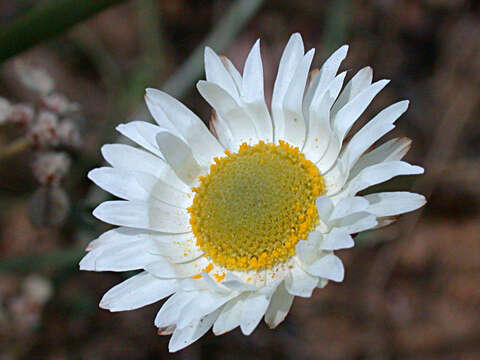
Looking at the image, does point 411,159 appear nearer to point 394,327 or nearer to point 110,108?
point 394,327

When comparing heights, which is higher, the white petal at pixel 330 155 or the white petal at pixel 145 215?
the white petal at pixel 145 215

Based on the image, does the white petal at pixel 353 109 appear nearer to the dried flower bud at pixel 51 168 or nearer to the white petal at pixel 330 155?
the white petal at pixel 330 155

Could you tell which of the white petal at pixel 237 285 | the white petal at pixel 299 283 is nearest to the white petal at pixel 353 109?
the white petal at pixel 299 283

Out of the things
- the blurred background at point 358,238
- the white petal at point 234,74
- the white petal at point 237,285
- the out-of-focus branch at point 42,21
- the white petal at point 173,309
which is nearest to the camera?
the white petal at point 237,285

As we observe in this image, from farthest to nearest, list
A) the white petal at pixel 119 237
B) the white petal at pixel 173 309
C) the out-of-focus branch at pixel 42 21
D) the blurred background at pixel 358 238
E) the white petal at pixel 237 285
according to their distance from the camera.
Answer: the blurred background at pixel 358 238 < the out-of-focus branch at pixel 42 21 < the white petal at pixel 119 237 < the white petal at pixel 173 309 < the white petal at pixel 237 285

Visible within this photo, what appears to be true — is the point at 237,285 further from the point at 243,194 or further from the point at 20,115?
the point at 20,115

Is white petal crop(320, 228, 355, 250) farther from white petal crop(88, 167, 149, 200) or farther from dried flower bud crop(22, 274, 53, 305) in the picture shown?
dried flower bud crop(22, 274, 53, 305)

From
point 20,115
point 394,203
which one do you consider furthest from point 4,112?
point 394,203
